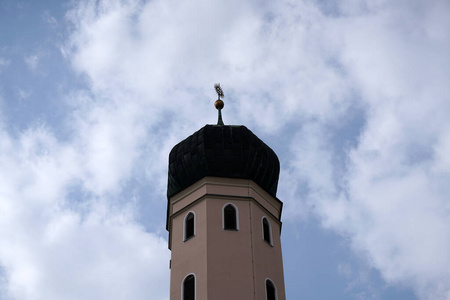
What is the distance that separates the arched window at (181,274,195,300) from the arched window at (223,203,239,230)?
2.20m

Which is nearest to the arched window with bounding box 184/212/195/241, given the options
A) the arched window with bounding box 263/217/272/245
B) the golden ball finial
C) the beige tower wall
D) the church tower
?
the church tower

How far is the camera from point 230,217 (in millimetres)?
26422

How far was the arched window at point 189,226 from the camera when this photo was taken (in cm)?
2625

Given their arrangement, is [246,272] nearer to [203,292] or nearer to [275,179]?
[203,292]

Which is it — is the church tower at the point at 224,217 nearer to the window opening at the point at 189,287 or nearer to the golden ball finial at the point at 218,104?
the window opening at the point at 189,287

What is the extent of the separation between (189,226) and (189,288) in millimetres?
2760

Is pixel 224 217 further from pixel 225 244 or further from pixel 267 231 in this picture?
pixel 267 231

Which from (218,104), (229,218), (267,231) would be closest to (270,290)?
(267,231)

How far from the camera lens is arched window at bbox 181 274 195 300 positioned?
24.3 metres

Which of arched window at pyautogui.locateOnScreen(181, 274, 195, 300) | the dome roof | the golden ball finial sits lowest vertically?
arched window at pyautogui.locateOnScreen(181, 274, 195, 300)

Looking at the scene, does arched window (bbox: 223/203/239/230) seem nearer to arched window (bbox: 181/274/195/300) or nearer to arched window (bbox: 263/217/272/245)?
arched window (bbox: 263/217/272/245)

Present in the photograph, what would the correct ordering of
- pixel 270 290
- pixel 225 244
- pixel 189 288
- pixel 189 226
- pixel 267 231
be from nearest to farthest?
1. pixel 189 288
2. pixel 270 290
3. pixel 225 244
4. pixel 189 226
5. pixel 267 231

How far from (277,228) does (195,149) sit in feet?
13.7

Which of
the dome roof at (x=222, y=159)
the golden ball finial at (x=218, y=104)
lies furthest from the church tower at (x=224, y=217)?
the golden ball finial at (x=218, y=104)
